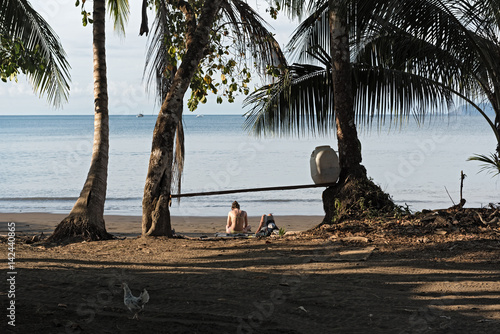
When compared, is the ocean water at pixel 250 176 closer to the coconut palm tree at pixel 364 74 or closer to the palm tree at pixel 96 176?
the coconut palm tree at pixel 364 74

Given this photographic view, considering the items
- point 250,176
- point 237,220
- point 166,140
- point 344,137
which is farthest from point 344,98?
point 250,176

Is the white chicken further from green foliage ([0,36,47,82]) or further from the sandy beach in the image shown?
the sandy beach

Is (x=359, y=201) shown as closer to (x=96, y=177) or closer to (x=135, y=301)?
(x=96, y=177)

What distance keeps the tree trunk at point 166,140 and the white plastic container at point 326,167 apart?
2130 millimetres

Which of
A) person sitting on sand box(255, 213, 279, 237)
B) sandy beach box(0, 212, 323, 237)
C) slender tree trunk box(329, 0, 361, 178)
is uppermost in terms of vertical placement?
slender tree trunk box(329, 0, 361, 178)

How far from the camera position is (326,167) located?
26.8 ft

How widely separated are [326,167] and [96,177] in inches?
→ 139

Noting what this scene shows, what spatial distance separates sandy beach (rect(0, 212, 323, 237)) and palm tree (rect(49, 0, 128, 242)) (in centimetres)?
393

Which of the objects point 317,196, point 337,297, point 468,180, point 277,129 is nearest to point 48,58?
point 277,129

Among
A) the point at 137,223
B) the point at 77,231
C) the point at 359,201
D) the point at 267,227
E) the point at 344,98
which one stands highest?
the point at 344,98

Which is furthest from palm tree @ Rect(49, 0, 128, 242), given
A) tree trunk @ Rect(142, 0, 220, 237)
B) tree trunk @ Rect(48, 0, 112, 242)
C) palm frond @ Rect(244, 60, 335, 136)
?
palm frond @ Rect(244, 60, 335, 136)

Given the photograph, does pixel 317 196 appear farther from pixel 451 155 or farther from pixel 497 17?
pixel 451 155

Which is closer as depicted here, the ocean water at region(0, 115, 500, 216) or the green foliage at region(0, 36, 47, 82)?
the green foliage at region(0, 36, 47, 82)

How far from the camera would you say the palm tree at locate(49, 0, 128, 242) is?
27.0 feet
